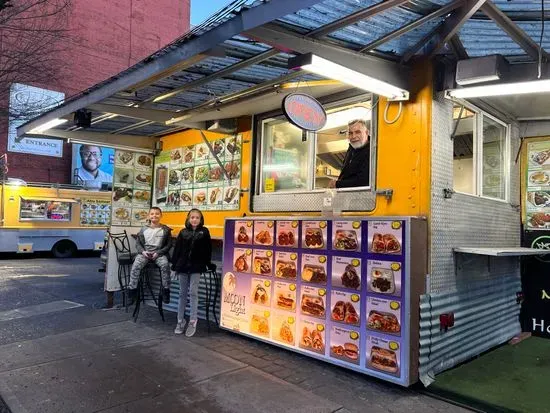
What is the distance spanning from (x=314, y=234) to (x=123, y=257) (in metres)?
4.04

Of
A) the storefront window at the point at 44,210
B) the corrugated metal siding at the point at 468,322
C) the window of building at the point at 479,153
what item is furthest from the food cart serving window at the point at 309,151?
the storefront window at the point at 44,210

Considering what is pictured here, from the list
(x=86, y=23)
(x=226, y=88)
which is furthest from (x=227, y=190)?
(x=86, y=23)

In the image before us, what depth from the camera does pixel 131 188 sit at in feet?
28.7

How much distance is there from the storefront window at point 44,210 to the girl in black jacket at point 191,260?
43.2ft

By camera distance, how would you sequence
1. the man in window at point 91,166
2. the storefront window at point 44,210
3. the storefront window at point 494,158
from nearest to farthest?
the storefront window at point 494,158
the storefront window at point 44,210
the man in window at point 91,166

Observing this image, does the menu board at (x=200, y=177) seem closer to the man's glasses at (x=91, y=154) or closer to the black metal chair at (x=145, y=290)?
the black metal chair at (x=145, y=290)

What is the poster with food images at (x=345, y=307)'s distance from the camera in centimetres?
459

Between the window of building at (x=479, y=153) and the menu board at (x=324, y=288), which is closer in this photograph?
the menu board at (x=324, y=288)

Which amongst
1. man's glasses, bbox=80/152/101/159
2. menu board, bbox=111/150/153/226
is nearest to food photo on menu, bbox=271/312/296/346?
menu board, bbox=111/150/153/226

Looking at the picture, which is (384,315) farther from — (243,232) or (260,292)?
(243,232)

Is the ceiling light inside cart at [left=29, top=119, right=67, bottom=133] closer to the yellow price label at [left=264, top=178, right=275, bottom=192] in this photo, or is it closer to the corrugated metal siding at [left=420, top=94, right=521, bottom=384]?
the yellow price label at [left=264, top=178, right=275, bottom=192]

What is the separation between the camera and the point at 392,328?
4.30 metres

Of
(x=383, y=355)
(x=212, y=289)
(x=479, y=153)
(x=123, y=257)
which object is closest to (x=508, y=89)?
(x=479, y=153)

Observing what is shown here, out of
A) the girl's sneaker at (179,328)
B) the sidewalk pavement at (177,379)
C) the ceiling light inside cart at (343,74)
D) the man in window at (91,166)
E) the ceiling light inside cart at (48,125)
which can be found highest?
the man in window at (91,166)
